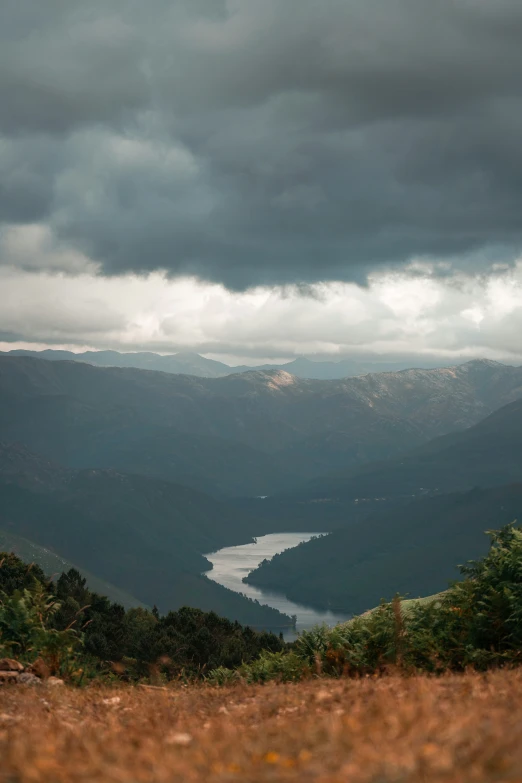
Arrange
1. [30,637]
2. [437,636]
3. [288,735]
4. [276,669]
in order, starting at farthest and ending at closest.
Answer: [276,669]
[30,637]
[437,636]
[288,735]

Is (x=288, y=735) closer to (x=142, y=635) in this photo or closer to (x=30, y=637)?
(x=30, y=637)

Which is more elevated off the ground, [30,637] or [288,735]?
[288,735]

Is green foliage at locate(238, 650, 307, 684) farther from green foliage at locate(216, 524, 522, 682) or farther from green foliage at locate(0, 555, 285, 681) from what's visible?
green foliage at locate(0, 555, 285, 681)

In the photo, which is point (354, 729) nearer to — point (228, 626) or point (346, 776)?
point (346, 776)

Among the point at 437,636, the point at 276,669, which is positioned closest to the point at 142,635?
the point at 276,669

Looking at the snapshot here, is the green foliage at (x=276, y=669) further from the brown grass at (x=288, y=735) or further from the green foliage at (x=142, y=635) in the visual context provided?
the green foliage at (x=142, y=635)

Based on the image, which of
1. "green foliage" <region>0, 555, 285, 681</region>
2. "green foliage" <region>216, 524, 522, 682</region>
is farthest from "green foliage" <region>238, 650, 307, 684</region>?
"green foliage" <region>0, 555, 285, 681</region>

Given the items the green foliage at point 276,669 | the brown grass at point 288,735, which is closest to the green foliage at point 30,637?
the brown grass at point 288,735

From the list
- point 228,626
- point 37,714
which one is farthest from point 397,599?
point 228,626
